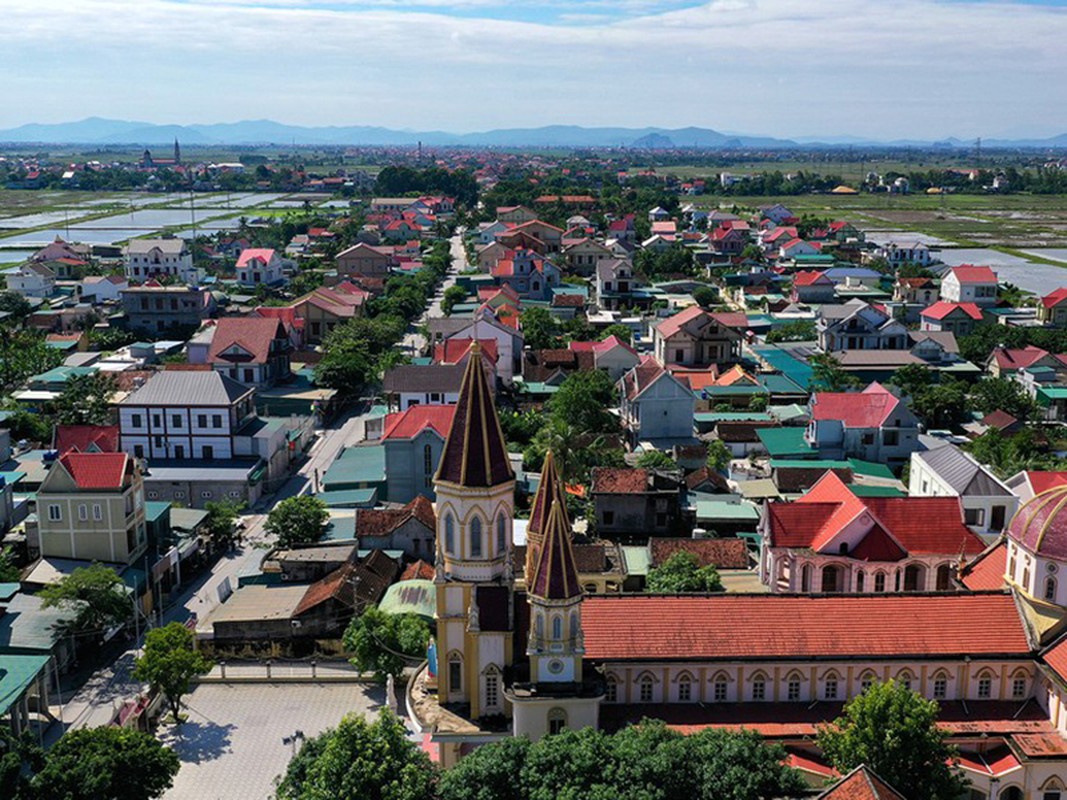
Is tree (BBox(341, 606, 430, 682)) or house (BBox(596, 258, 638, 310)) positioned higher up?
house (BBox(596, 258, 638, 310))

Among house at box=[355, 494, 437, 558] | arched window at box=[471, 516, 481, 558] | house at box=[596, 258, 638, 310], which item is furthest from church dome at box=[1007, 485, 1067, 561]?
house at box=[596, 258, 638, 310]

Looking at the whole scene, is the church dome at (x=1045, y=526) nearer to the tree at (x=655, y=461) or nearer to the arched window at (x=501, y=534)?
the arched window at (x=501, y=534)

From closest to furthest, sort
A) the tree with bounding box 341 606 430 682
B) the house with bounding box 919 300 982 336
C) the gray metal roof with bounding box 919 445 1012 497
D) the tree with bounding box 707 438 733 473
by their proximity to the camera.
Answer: the tree with bounding box 341 606 430 682, the gray metal roof with bounding box 919 445 1012 497, the tree with bounding box 707 438 733 473, the house with bounding box 919 300 982 336

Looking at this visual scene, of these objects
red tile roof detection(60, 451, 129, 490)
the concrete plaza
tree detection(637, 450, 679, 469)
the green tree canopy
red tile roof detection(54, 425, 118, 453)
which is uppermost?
red tile roof detection(60, 451, 129, 490)

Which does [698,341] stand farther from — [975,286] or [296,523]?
[296,523]

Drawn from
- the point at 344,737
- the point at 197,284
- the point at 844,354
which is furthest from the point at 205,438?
the point at 197,284

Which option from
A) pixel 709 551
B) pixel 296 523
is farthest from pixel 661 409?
pixel 296 523

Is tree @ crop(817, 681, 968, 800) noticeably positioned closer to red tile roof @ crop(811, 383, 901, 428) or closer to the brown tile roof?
the brown tile roof
